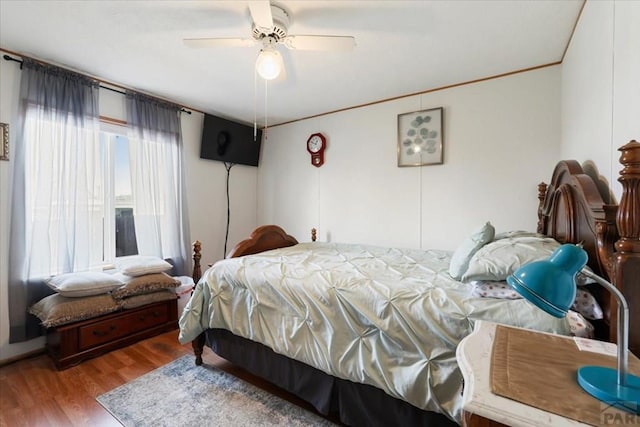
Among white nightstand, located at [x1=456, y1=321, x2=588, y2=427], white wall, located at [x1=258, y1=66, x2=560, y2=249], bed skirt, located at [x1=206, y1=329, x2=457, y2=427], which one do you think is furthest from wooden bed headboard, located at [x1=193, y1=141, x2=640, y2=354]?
white wall, located at [x1=258, y1=66, x2=560, y2=249]

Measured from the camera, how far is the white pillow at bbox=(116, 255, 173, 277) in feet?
8.45

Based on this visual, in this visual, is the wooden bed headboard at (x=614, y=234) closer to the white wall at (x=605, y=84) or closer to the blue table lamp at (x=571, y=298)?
the white wall at (x=605, y=84)

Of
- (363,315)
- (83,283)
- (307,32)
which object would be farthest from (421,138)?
(83,283)

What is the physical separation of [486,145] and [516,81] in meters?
0.60

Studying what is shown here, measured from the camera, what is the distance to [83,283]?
2.25m

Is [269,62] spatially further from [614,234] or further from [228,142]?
[228,142]

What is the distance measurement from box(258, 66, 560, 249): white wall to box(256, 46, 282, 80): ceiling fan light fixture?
177cm

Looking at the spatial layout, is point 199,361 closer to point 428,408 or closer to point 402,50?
point 428,408

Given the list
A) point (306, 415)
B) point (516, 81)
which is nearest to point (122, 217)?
point (306, 415)

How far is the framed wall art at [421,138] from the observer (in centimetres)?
290

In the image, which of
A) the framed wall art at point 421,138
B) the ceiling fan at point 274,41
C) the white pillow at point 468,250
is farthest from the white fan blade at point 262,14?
the framed wall art at point 421,138

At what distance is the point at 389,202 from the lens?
3.23 meters

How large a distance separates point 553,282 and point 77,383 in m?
2.79

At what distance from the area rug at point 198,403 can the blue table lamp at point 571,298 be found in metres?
1.40
